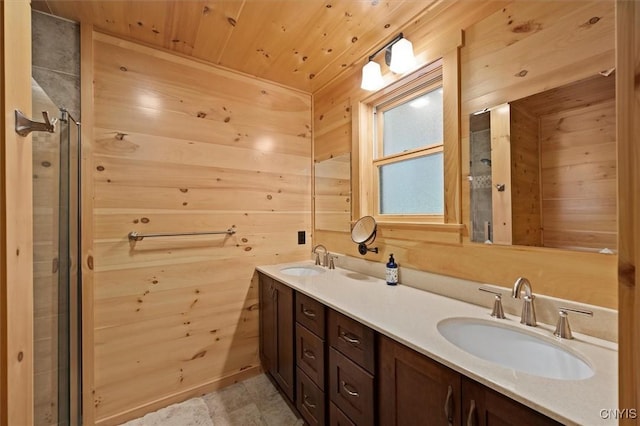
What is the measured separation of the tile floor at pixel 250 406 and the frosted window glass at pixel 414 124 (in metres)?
1.85

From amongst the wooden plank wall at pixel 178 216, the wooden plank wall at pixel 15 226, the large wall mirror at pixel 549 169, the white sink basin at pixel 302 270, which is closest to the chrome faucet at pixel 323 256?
the white sink basin at pixel 302 270

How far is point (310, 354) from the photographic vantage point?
4.92 feet

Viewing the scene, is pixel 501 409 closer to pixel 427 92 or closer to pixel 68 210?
pixel 427 92

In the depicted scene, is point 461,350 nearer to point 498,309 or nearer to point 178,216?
point 498,309

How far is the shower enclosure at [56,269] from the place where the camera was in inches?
42.4

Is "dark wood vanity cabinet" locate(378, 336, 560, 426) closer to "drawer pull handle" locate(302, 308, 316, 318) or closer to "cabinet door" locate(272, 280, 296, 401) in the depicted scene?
"drawer pull handle" locate(302, 308, 316, 318)

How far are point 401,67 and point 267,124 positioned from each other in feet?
3.75

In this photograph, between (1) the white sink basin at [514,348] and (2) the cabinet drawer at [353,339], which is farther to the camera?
(2) the cabinet drawer at [353,339]

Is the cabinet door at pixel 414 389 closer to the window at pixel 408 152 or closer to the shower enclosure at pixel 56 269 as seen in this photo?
the window at pixel 408 152

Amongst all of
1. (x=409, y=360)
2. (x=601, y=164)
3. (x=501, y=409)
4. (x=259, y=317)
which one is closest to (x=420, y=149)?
(x=601, y=164)

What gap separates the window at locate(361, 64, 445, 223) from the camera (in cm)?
159

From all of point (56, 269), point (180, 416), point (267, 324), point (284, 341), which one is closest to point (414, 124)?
point (284, 341)

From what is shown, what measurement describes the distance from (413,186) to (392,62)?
29.6 inches

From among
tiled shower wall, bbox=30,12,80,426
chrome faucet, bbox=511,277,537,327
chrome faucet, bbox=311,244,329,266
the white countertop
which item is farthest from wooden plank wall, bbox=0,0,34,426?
chrome faucet, bbox=311,244,329,266
